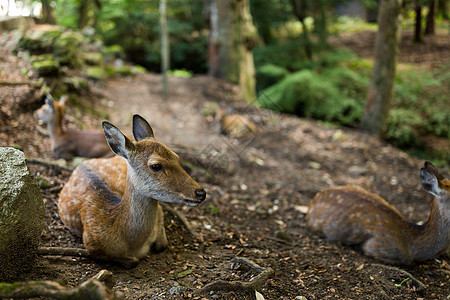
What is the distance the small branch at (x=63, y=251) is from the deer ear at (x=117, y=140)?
3.27 ft

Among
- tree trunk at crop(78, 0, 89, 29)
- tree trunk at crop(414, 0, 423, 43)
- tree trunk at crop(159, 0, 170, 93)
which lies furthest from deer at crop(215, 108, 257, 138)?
tree trunk at crop(414, 0, 423, 43)

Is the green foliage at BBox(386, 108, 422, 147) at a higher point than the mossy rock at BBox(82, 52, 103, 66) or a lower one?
lower

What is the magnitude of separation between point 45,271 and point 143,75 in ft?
29.8

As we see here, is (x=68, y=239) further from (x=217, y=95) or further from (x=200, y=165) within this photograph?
(x=217, y=95)

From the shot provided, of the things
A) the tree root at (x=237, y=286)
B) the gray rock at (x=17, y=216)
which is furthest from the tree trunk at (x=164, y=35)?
the tree root at (x=237, y=286)

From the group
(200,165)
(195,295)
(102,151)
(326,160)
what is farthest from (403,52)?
(195,295)

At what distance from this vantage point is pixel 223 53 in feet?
38.9

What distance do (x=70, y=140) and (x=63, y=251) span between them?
2.79 meters

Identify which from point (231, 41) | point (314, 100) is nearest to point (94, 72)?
point (231, 41)

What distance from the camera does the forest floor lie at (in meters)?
3.47

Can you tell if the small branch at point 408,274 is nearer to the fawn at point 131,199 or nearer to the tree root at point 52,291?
the fawn at point 131,199

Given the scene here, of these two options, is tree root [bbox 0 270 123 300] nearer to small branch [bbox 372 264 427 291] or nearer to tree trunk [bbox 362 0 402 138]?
small branch [bbox 372 264 427 291]

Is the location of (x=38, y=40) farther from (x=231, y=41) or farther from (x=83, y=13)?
(x=231, y=41)

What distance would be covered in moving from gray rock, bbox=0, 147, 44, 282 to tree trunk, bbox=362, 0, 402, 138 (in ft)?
26.5
